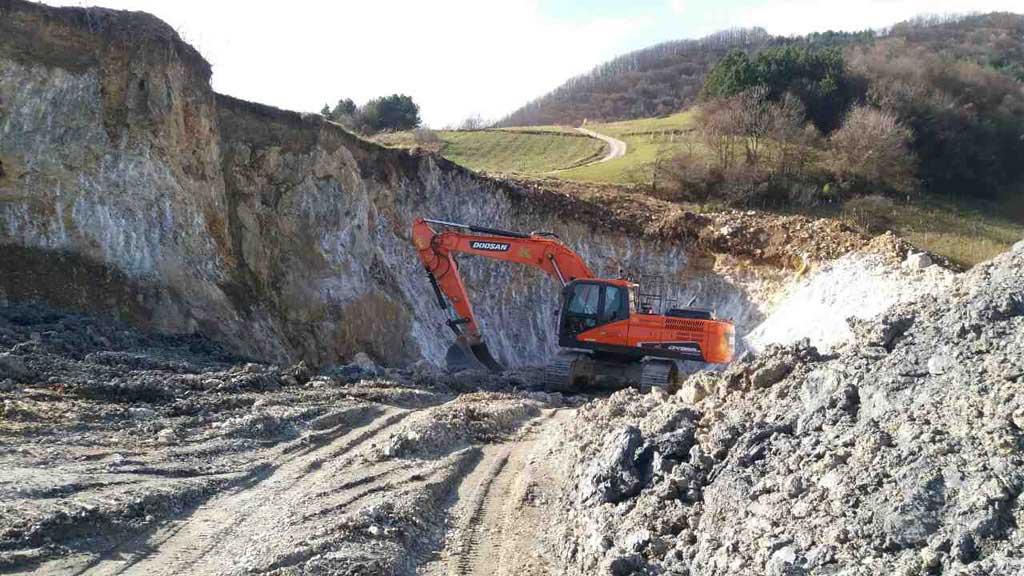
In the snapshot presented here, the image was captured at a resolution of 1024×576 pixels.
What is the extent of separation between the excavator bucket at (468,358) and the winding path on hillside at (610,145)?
70.2 ft

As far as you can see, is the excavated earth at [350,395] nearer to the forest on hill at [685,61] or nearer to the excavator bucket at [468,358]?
the excavator bucket at [468,358]

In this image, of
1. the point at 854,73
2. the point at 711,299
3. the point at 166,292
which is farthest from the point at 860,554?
the point at 854,73

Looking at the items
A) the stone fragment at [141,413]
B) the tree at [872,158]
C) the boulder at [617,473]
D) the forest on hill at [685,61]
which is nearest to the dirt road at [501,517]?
the boulder at [617,473]

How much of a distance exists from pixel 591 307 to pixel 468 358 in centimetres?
292

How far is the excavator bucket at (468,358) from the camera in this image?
17.1m

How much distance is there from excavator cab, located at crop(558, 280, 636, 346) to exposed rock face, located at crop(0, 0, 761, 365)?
14.5ft

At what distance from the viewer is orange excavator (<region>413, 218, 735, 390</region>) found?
15.8 meters

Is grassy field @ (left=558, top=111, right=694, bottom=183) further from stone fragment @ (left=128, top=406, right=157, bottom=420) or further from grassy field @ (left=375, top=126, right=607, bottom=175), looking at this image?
stone fragment @ (left=128, top=406, right=157, bottom=420)

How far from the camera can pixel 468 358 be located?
676 inches

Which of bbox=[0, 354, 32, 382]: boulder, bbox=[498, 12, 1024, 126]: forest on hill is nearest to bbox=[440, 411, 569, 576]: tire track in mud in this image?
bbox=[0, 354, 32, 382]: boulder

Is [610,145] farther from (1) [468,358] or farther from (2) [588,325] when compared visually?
(2) [588,325]

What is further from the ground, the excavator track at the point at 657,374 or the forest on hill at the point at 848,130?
the forest on hill at the point at 848,130

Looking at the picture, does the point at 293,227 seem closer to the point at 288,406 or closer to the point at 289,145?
the point at 289,145

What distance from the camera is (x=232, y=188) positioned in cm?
1748
